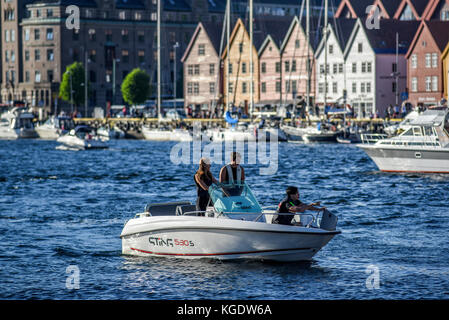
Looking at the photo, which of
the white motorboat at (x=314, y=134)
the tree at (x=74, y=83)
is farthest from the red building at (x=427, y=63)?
the tree at (x=74, y=83)

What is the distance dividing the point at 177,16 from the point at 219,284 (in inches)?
5950

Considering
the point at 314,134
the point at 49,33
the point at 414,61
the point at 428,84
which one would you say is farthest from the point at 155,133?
the point at 49,33

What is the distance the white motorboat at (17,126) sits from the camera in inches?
4857

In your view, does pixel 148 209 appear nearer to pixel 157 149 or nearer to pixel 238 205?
pixel 238 205

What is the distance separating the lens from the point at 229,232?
892 inches

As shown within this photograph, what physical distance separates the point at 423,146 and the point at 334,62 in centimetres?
7564

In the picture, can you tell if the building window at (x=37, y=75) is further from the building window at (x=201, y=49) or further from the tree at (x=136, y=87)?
the building window at (x=201, y=49)

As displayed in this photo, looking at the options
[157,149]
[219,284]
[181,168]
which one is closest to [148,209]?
[219,284]

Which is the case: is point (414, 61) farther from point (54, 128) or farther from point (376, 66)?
point (54, 128)

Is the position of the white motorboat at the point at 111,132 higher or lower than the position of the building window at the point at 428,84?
lower

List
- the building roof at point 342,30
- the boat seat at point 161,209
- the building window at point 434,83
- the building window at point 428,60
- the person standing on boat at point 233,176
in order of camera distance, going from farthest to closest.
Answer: the building roof at point 342,30
the building window at point 428,60
the building window at point 434,83
the boat seat at point 161,209
the person standing on boat at point 233,176

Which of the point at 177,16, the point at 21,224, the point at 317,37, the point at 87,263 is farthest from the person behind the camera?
the point at 177,16

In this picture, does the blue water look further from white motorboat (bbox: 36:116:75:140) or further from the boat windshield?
white motorboat (bbox: 36:116:75:140)

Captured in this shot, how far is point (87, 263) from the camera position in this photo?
81.3ft
